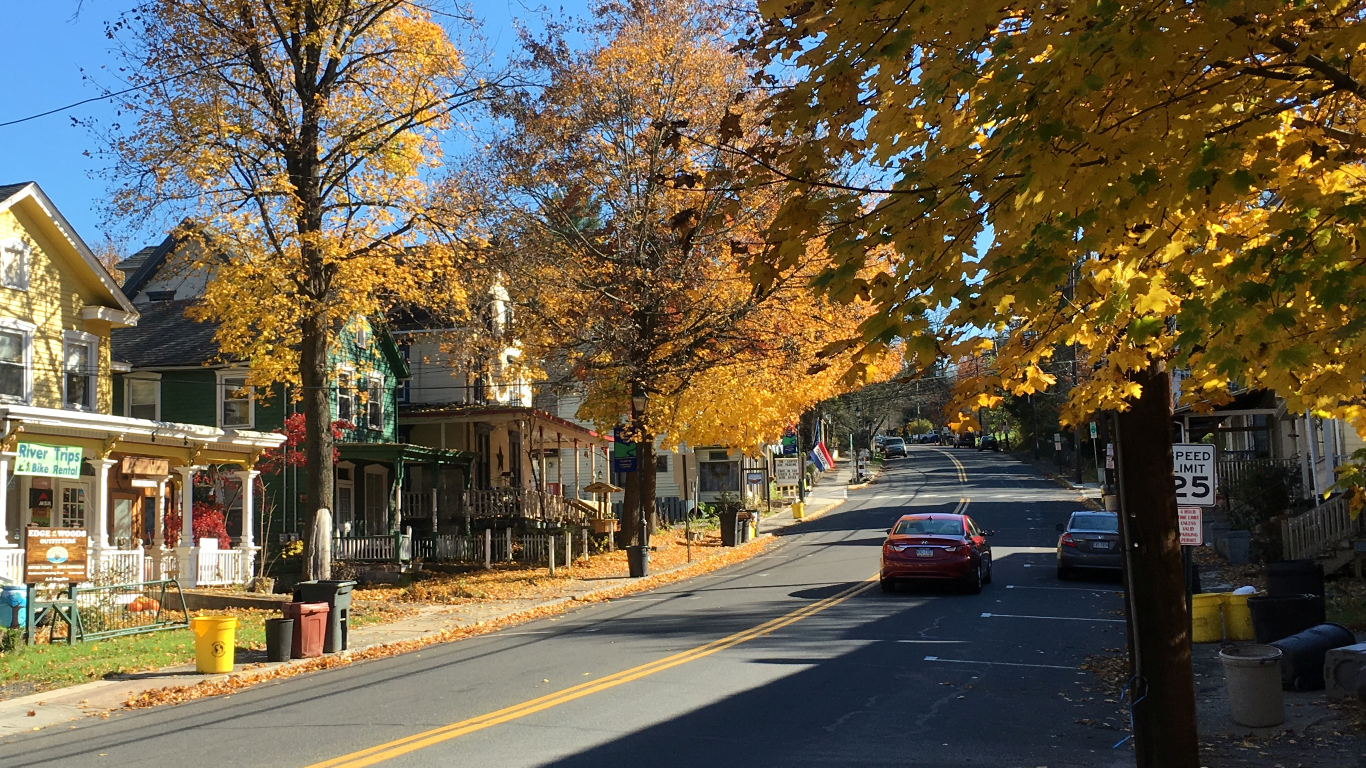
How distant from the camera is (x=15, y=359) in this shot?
24.4m

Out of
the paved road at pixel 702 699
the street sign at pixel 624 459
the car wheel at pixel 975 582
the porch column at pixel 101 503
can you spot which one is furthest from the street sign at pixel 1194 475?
the street sign at pixel 624 459

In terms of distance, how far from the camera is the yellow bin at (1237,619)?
47.6 feet

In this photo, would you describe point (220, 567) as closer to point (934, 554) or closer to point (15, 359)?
point (15, 359)

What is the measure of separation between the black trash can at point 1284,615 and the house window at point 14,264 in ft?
82.1

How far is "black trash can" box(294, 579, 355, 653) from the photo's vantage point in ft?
54.4

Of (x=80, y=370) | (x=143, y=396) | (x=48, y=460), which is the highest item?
(x=80, y=370)

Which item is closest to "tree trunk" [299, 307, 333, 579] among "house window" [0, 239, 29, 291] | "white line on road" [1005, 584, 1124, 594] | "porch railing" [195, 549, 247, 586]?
"porch railing" [195, 549, 247, 586]

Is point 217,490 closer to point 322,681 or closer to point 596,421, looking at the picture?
point 596,421

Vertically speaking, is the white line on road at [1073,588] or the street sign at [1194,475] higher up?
the street sign at [1194,475]

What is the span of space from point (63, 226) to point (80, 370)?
11.3ft

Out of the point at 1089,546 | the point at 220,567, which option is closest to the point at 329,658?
the point at 220,567

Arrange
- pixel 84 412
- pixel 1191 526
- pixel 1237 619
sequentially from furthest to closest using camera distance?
pixel 84 412 → pixel 1237 619 → pixel 1191 526

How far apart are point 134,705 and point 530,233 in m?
18.4

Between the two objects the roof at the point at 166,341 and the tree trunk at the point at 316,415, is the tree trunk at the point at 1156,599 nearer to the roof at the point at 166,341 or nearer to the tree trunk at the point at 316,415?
the tree trunk at the point at 316,415
